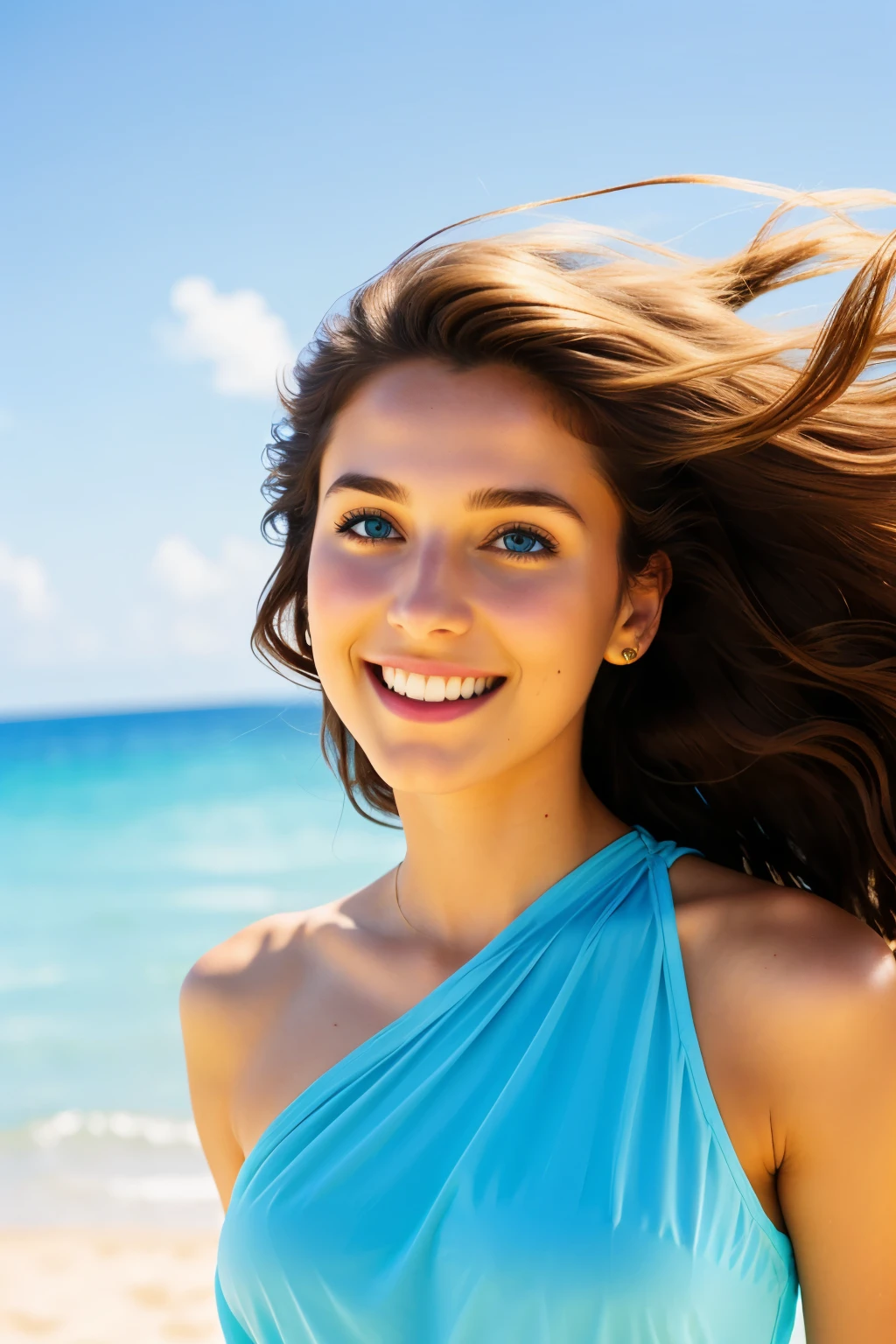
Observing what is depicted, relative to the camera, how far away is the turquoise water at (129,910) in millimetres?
7695

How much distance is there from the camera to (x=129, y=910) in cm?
1752

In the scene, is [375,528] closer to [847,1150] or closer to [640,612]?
[640,612]

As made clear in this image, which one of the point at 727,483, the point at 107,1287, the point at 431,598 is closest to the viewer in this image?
the point at 431,598

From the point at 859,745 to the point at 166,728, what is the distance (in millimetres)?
41478

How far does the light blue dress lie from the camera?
1.92m

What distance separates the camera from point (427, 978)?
2.46 m

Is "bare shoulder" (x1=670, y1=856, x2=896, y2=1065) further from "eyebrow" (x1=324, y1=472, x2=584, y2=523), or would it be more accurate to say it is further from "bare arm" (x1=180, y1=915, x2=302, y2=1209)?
"bare arm" (x1=180, y1=915, x2=302, y2=1209)

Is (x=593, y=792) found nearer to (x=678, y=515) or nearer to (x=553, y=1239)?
(x=678, y=515)

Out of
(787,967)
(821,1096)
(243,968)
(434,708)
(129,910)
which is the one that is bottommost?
(129,910)

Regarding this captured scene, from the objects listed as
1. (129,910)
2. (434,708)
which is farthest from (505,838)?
(129,910)

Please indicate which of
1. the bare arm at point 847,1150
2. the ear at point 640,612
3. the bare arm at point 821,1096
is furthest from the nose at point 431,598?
the bare arm at point 847,1150

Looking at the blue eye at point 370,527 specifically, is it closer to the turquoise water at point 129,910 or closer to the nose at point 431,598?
the nose at point 431,598

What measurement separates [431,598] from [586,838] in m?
0.61

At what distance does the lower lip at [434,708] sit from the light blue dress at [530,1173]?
40 cm
